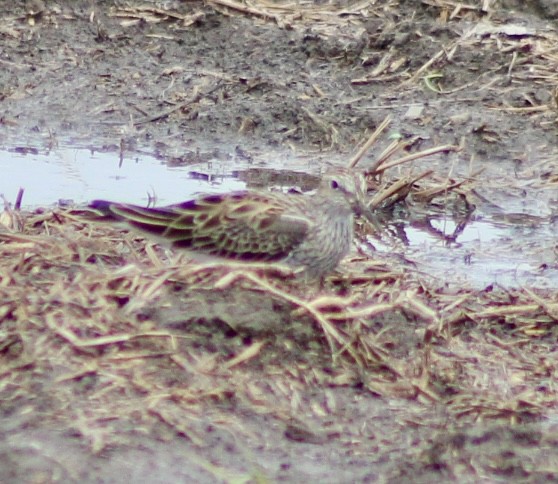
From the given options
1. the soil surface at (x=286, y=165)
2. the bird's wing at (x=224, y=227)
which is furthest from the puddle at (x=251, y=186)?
the bird's wing at (x=224, y=227)

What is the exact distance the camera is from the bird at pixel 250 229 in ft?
24.2

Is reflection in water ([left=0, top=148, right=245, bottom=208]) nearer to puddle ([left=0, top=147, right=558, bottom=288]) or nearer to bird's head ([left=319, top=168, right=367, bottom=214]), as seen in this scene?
puddle ([left=0, top=147, right=558, bottom=288])

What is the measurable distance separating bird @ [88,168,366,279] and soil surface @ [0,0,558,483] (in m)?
0.34

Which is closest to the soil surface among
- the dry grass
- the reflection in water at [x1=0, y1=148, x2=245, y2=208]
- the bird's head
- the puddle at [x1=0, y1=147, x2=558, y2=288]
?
the dry grass

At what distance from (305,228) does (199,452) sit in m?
1.99

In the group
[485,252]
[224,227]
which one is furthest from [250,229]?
[485,252]

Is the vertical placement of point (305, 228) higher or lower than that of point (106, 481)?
higher

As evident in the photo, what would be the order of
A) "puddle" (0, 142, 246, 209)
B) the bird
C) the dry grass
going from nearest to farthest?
1. the dry grass
2. the bird
3. "puddle" (0, 142, 246, 209)

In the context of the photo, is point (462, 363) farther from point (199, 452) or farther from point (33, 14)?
point (33, 14)

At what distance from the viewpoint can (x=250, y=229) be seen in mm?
7445

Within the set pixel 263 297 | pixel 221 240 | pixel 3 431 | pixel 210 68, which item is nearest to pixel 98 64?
pixel 210 68

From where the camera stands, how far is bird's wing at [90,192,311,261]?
24.3ft

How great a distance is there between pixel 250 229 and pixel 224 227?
133mm

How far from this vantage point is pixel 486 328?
732 centimetres
